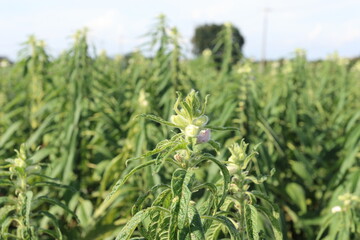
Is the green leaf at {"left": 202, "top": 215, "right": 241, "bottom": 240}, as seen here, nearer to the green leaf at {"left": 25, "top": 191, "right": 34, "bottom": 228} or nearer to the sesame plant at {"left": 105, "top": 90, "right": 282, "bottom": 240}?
the sesame plant at {"left": 105, "top": 90, "right": 282, "bottom": 240}

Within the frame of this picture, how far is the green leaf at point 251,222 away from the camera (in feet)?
5.07

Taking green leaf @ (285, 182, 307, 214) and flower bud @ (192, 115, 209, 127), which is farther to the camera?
green leaf @ (285, 182, 307, 214)

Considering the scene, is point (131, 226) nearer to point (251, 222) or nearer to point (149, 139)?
point (251, 222)

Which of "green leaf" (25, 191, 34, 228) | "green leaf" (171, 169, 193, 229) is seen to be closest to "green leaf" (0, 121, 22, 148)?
"green leaf" (25, 191, 34, 228)

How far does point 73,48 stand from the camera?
169 inches

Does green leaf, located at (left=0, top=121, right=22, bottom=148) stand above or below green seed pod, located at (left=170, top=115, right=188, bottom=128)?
below

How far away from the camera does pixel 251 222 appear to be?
159 cm

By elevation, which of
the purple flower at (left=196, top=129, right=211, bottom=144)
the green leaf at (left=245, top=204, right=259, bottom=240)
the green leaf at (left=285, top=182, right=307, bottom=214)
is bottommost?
the green leaf at (left=285, top=182, right=307, bottom=214)

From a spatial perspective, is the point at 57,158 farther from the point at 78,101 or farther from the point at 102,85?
the point at 102,85

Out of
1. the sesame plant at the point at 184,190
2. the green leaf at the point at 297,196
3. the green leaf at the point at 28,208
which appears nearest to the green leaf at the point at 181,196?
the sesame plant at the point at 184,190

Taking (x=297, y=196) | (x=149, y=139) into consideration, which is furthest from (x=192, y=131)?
(x=297, y=196)

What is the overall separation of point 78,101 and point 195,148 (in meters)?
2.60

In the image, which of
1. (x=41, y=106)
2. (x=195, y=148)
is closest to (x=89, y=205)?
(x=41, y=106)

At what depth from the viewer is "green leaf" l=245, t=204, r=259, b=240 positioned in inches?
60.8
